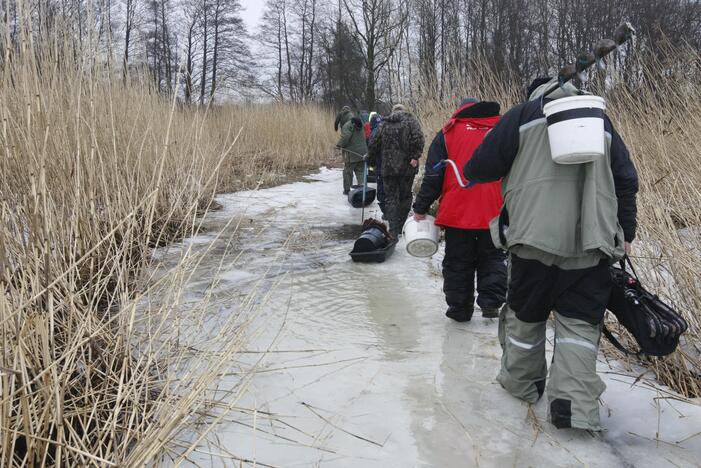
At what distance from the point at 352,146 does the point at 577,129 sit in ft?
24.0

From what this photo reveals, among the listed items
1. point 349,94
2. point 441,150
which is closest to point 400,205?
point 441,150

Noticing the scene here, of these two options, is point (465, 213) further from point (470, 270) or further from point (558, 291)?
point (558, 291)

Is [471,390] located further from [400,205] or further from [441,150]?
[400,205]

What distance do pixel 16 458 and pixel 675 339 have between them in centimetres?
234

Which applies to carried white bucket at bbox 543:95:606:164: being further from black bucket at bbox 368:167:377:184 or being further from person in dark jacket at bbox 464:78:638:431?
black bucket at bbox 368:167:377:184

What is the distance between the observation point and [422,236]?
3.45 metres

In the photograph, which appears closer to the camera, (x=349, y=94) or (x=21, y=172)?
(x=21, y=172)

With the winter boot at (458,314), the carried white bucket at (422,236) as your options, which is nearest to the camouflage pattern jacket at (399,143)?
the carried white bucket at (422,236)

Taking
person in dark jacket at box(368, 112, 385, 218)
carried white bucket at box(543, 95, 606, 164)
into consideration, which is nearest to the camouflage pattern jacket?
person in dark jacket at box(368, 112, 385, 218)

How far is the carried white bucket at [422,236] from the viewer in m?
3.46

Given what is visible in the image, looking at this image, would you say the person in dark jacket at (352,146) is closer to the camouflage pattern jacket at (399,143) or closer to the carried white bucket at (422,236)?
the camouflage pattern jacket at (399,143)

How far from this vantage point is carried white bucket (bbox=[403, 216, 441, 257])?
11.3ft

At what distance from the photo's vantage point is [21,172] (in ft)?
6.95

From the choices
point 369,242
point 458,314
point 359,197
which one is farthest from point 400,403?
point 359,197
